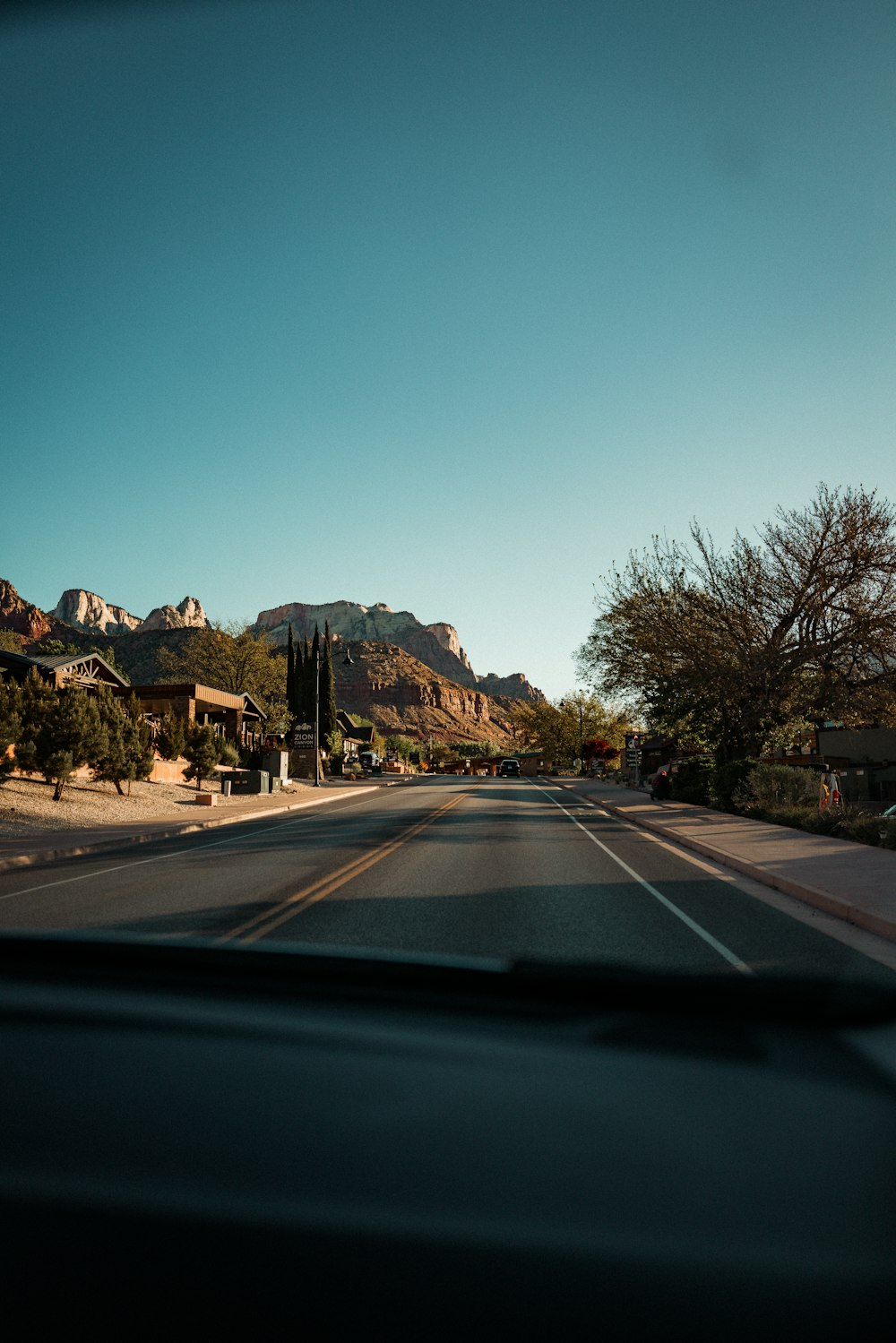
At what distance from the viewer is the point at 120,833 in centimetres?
2117

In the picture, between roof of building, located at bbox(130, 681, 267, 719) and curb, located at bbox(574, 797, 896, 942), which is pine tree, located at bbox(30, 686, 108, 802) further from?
curb, located at bbox(574, 797, 896, 942)

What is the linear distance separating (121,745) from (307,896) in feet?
67.3

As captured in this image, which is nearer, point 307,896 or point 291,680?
point 307,896

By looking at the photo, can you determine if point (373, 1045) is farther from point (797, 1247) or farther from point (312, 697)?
point (312, 697)

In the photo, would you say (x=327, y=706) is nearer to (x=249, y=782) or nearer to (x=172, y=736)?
(x=249, y=782)

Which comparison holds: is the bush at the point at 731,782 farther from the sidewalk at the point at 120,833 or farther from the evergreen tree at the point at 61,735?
the evergreen tree at the point at 61,735

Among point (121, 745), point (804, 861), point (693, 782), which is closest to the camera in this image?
point (804, 861)

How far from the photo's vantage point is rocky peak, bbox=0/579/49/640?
166 metres

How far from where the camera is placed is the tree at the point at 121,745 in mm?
28641

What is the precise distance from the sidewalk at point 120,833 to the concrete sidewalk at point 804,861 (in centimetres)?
1163

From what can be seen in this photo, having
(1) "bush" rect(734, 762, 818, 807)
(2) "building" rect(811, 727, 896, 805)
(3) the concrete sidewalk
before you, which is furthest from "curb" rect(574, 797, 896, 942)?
(2) "building" rect(811, 727, 896, 805)

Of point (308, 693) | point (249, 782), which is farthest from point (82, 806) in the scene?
point (308, 693)

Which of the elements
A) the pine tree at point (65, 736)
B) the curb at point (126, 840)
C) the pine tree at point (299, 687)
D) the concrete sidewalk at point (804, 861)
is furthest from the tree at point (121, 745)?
the pine tree at point (299, 687)

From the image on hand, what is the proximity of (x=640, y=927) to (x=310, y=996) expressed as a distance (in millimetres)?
7031
